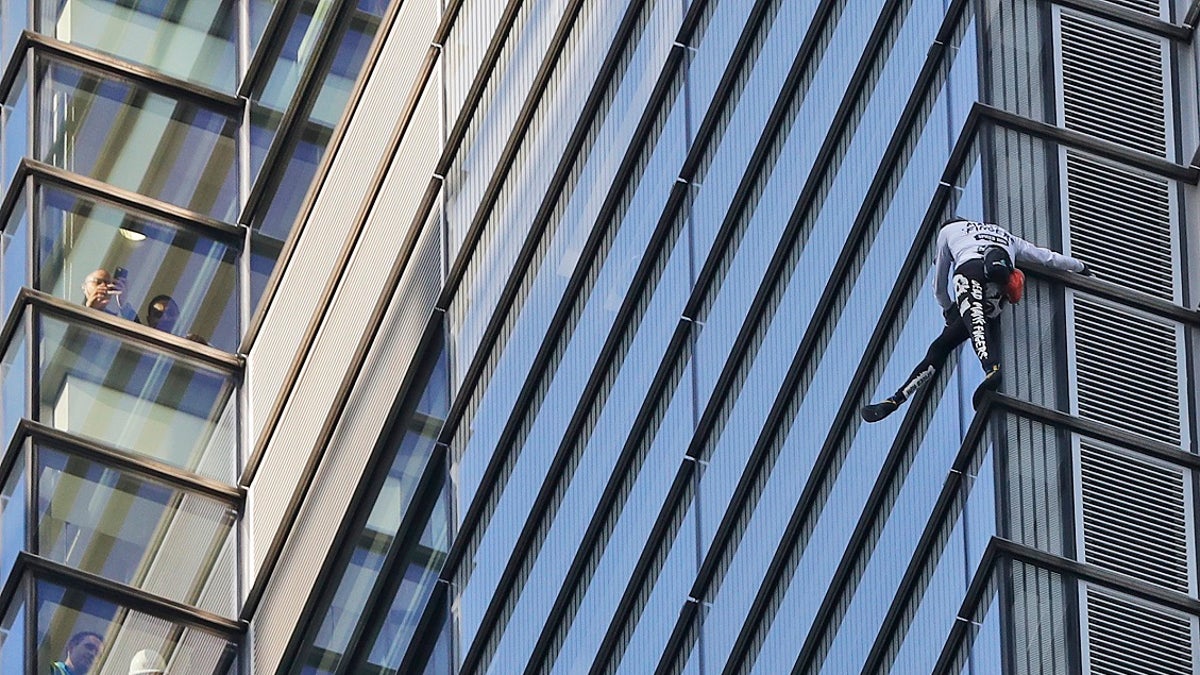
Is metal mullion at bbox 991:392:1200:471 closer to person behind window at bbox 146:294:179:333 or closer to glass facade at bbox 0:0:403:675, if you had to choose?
glass facade at bbox 0:0:403:675

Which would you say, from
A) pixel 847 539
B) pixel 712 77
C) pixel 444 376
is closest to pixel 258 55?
pixel 444 376

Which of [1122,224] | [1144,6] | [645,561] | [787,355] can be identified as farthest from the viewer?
[645,561]

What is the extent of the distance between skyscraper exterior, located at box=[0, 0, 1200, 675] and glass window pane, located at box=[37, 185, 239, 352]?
0.06m

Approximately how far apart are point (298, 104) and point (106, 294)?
3.22 m

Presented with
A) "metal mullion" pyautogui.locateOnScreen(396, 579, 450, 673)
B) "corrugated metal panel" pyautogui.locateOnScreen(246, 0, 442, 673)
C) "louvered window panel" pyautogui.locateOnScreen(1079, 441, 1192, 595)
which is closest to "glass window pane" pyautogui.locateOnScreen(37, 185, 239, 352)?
"corrugated metal panel" pyautogui.locateOnScreen(246, 0, 442, 673)

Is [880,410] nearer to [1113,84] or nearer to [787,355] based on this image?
[787,355]

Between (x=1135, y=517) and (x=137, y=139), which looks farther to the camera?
(x=137, y=139)

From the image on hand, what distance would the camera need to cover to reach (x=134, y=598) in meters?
49.8

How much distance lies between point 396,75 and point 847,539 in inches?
499

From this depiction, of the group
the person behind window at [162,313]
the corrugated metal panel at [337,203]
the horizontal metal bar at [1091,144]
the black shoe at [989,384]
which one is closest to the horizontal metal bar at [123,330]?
the person behind window at [162,313]

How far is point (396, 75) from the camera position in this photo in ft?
167

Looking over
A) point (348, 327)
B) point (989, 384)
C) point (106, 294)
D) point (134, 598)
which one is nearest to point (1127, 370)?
point (989, 384)

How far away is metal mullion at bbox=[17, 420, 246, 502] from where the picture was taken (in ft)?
164

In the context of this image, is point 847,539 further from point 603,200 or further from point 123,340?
point 123,340
